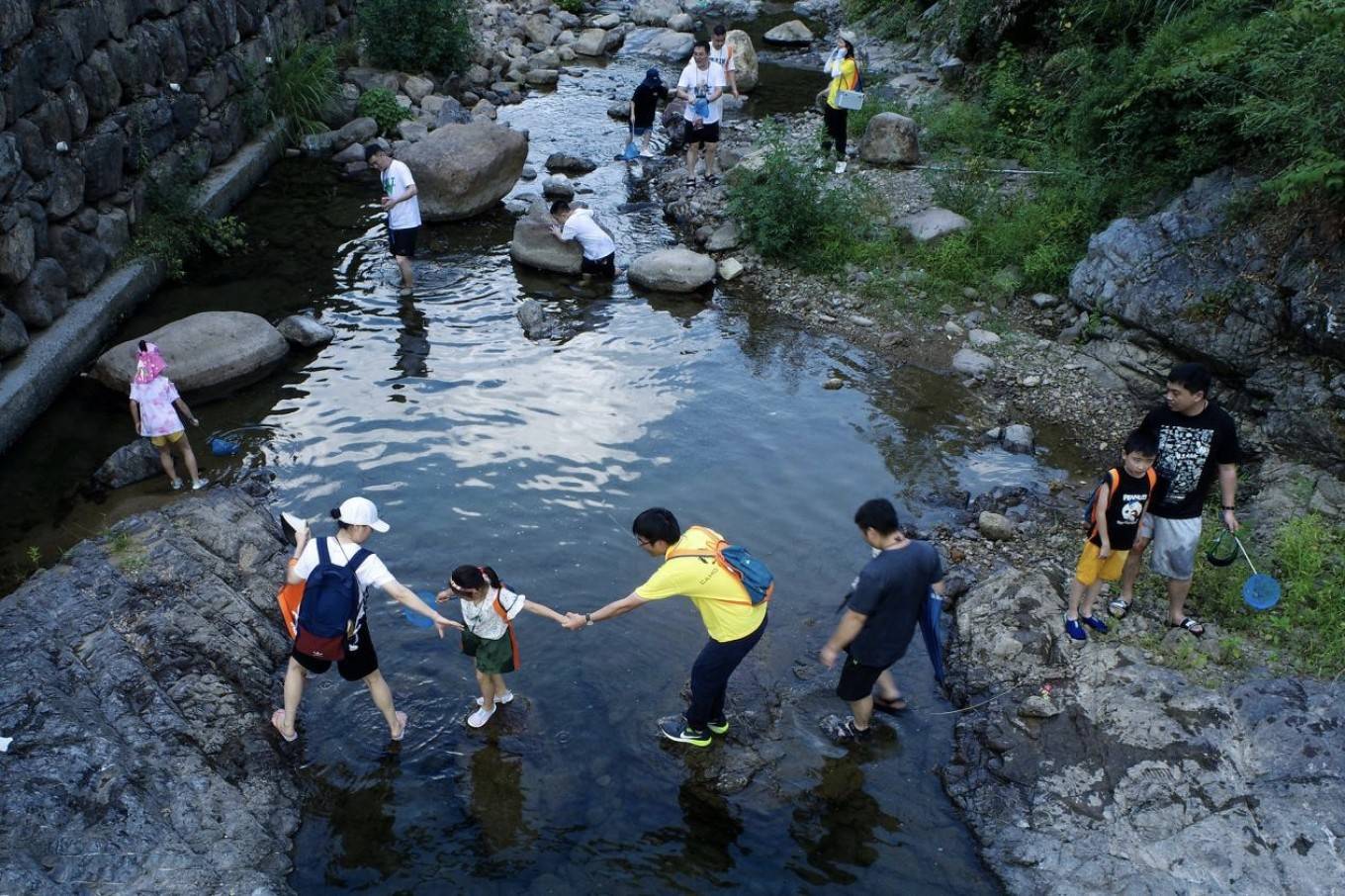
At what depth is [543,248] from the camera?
13.5 m

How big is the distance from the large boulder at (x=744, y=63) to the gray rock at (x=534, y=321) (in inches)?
407

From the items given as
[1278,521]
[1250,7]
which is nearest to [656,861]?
[1278,521]

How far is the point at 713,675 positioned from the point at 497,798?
1.53 metres

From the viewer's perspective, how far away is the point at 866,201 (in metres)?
14.0

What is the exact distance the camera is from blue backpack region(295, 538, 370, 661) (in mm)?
5840

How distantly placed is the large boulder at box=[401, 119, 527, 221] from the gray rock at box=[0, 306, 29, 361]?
5.75m

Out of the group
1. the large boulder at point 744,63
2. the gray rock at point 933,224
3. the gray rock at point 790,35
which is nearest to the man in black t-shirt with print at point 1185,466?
the gray rock at point 933,224

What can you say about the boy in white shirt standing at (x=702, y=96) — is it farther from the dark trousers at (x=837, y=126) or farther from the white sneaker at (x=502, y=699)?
the white sneaker at (x=502, y=699)

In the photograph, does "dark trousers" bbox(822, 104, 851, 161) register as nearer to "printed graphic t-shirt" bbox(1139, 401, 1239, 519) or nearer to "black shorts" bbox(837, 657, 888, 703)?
"printed graphic t-shirt" bbox(1139, 401, 1239, 519)

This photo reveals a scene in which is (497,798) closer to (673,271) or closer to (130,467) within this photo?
(130,467)

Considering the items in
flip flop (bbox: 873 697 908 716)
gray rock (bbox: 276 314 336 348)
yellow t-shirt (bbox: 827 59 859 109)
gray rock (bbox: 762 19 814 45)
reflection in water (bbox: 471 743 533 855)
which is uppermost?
yellow t-shirt (bbox: 827 59 859 109)

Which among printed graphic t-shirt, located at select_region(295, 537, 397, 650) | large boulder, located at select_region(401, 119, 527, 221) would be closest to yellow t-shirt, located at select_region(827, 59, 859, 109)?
large boulder, located at select_region(401, 119, 527, 221)

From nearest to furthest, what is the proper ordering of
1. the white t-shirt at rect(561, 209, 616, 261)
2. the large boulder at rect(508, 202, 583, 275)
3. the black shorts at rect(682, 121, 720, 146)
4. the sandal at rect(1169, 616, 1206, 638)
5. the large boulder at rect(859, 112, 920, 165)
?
the sandal at rect(1169, 616, 1206, 638) < the white t-shirt at rect(561, 209, 616, 261) < the large boulder at rect(508, 202, 583, 275) < the large boulder at rect(859, 112, 920, 165) < the black shorts at rect(682, 121, 720, 146)

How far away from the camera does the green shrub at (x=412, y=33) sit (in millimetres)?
19531
